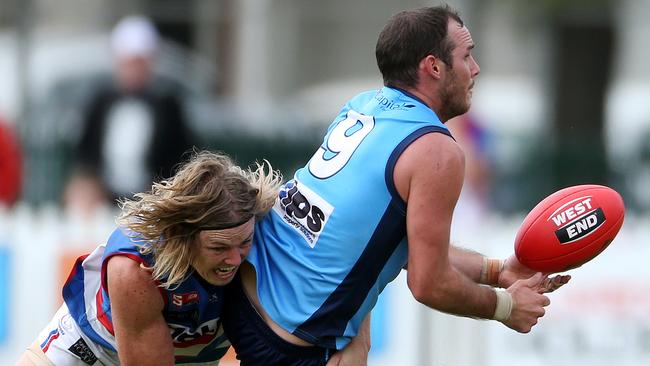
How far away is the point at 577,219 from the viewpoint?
194 inches

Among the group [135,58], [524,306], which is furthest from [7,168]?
[524,306]

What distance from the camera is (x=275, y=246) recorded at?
4.83m

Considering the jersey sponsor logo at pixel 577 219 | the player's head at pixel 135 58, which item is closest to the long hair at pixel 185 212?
the jersey sponsor logo at pixel 577 219

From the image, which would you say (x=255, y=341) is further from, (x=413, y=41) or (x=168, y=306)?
(x=413, y=41)

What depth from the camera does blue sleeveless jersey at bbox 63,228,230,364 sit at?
15.5 ft

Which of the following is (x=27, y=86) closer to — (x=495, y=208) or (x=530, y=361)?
(x=495, y=208)

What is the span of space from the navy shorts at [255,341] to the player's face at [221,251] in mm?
170

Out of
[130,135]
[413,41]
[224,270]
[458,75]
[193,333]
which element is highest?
[413,41]

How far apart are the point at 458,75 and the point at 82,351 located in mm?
1699

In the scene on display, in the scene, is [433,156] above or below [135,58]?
above

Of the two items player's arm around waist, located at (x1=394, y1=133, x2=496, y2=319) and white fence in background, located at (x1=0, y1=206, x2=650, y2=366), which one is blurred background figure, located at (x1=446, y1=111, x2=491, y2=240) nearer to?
white fence in background, located at (x1=0, y1=206, x2=650, y2=366)

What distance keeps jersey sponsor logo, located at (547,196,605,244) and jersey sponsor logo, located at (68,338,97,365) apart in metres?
1.71

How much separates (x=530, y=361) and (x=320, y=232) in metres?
4.40

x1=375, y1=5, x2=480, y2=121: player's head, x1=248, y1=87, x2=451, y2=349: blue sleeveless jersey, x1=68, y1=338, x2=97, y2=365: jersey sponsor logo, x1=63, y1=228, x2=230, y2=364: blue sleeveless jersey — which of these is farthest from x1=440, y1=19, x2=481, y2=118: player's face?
x1=68, y1=338, x2=97, y2=365: jersey sponsor logo
